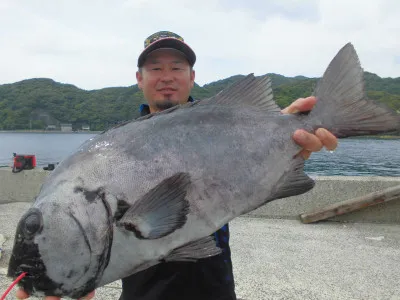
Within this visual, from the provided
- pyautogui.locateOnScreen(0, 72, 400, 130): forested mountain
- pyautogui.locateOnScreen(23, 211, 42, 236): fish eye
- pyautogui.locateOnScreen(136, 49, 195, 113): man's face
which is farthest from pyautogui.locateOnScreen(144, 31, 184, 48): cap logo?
pyautogui.locateOnScreen(0, 72, 400, 130): forested mountain

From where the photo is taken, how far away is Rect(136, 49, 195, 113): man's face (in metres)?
2.91

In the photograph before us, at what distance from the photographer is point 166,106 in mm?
2932

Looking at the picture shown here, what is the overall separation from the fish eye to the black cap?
165cm

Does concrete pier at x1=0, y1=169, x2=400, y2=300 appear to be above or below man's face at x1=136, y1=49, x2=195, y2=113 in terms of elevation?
below

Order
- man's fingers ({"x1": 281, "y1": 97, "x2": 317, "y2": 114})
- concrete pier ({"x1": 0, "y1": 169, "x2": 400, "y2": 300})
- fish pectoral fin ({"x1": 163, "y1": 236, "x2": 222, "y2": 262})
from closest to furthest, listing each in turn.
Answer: fish pectoral fin ({"x1": 163, "y1": 236, "x2": 222, "y2": 262}) < man's fingers ({"x1": 281, "y1": 97, "x2": 317, "y2": 114}) < concrete pier ({"x1": 0, "y1": 169, "x2": 400, "y2": 300})

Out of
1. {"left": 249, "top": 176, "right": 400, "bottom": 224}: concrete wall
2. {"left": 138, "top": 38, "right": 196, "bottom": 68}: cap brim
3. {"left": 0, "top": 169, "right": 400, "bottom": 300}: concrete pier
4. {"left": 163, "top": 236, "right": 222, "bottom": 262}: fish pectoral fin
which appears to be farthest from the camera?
{"left": 249, "top": 176, "right": 400, "bottom": 224}: concrete wall

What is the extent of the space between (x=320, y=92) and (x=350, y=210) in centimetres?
486

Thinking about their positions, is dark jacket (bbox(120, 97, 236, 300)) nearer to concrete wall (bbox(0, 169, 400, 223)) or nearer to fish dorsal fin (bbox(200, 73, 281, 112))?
fish dorsal fin (bbox(200, 73, 281, 112))

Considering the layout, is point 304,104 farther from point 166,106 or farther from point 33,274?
point 33,274

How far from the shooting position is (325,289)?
160 inches

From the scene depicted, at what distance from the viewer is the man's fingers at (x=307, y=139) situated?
2131 mm

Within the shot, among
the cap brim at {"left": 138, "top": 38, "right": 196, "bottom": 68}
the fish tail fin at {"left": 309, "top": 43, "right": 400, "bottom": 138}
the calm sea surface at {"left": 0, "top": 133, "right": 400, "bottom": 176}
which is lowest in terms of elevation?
the calm sea surface at {"left": 0, "top": 133, "right": 400, "bottom": 176}

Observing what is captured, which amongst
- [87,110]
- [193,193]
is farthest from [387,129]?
[87,110]

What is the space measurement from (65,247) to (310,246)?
4573 millimetres
